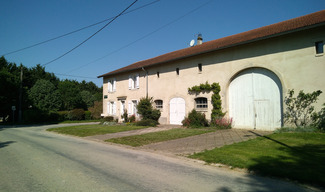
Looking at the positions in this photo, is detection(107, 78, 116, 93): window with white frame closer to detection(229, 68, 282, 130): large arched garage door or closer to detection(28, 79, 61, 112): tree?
detection(28, 79, 61, 112): tree

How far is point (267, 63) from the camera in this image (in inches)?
456

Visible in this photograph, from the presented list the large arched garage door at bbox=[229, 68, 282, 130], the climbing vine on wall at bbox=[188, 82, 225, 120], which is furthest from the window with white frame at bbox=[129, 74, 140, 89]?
the large arched garage door at bbox=[229, 68, 282, 130]

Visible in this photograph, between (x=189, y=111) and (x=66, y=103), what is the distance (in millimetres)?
34175

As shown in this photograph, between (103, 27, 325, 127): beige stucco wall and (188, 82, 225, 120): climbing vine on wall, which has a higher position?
(103, 27, 325, 127): beige stucco wall

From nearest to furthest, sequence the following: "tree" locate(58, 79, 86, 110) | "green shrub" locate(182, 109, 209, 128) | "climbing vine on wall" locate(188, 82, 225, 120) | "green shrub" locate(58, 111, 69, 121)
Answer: "climbing vine on wall" locate(188, 82, 225, 120) → "green shrub" locate(182, 109, 209, 128) → "green shrub" locate(58, 111, 69, 121) → "tree" locate(58, 79, 86, 110)

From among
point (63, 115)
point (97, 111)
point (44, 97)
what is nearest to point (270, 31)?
point (97, 111)

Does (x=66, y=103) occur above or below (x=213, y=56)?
below

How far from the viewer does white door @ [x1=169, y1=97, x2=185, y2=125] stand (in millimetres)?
16002

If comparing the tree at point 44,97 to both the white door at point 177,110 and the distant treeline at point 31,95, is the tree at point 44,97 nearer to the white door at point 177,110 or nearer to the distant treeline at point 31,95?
the distant treeline at point 31,95

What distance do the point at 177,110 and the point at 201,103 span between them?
2.36 meters

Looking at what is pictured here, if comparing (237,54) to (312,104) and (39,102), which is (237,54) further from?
(39,102)

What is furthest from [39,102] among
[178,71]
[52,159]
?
[52,159]

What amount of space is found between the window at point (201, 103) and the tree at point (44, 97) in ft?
86.6

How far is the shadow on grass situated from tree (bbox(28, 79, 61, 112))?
33.6 metres
